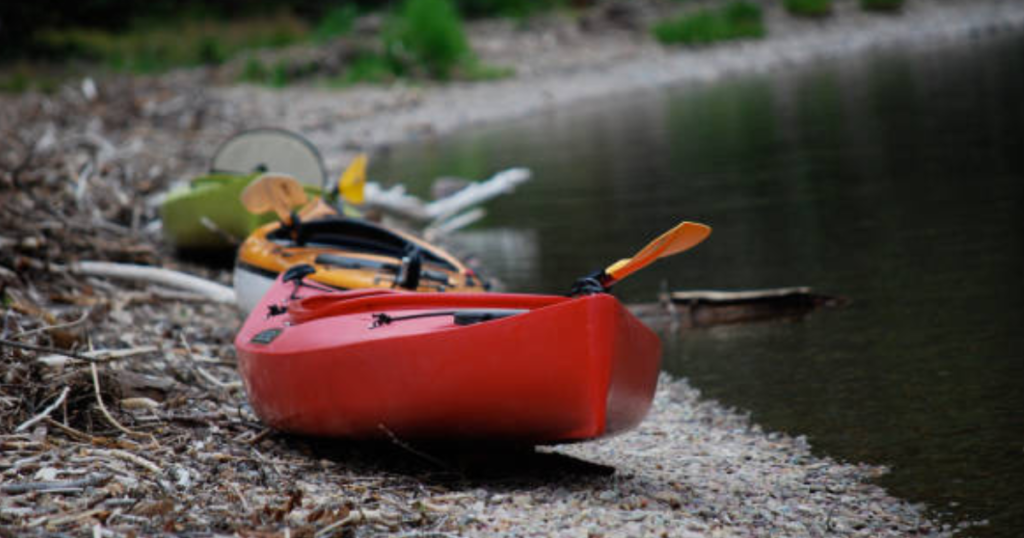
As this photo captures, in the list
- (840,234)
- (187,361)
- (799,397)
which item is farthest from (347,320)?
(840,234)

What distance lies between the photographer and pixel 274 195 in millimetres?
9906

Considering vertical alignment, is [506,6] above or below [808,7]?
above

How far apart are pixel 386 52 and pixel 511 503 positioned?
105 feet

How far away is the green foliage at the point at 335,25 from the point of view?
40.4 m

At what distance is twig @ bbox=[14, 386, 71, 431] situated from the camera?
5751 millimetres

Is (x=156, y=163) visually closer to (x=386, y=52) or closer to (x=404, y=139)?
(x=404, y=139)

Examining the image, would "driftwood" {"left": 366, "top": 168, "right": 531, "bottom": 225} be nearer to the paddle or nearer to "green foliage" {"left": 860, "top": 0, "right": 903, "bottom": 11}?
the paddle

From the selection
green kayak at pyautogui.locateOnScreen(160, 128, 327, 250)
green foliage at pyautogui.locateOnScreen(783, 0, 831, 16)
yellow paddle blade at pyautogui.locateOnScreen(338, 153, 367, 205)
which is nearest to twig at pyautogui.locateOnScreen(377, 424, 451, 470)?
Answer: yellow paddle blade at pyautogui.locateOnScreen(338, 153, 367, 205)

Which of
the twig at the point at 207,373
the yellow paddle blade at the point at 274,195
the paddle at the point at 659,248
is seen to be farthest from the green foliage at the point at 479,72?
the paddle at the point at 659,248

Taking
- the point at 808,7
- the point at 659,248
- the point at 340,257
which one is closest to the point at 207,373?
the point at 340,257

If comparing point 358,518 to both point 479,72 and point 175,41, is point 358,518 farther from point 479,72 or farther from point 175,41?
point 175,41

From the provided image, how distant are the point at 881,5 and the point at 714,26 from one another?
7.62 m

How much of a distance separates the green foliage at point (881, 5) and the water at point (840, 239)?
48.2ft

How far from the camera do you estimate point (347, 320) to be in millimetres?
6223
